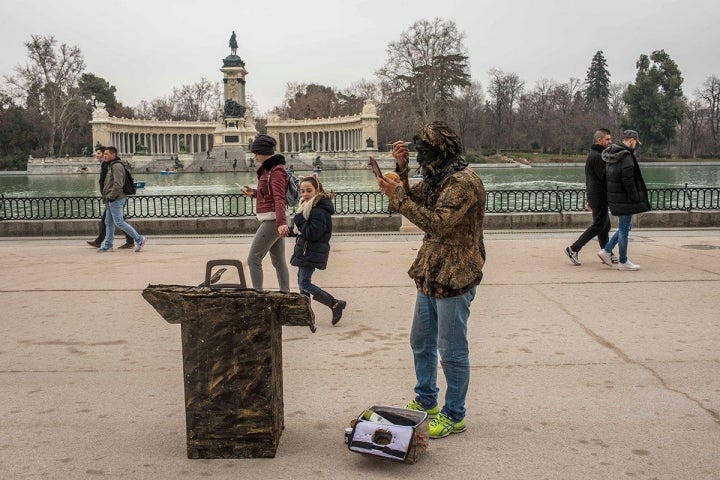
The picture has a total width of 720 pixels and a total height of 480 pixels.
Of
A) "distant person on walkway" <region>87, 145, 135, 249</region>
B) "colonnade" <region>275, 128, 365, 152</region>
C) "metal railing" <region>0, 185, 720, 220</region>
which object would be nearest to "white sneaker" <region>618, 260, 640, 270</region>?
"metal railing" <region>0, 185, 720, 220</region>

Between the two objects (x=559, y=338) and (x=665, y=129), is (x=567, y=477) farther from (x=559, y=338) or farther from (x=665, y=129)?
(x=665, y=129)

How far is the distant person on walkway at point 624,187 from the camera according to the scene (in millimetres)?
9586

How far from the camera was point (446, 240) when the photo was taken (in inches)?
164

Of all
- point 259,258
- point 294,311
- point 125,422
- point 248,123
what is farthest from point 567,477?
point 248,123

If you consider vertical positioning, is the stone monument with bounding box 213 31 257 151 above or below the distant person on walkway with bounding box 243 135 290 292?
above

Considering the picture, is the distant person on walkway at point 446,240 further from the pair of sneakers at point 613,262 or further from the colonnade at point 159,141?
the colonnade at point 159,141

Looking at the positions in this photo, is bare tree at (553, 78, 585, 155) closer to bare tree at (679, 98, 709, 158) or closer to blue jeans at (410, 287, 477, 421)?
bare tree at (679, 98, 709, 158)

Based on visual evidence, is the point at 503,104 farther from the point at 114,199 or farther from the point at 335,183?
the point at 114,199

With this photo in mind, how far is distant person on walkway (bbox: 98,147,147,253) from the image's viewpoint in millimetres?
12117

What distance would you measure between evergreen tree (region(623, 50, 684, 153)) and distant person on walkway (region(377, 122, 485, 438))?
291 feet

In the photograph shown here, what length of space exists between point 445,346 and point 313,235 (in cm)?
302

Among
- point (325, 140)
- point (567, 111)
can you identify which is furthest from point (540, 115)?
point (325, 140)

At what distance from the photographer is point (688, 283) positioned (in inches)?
344

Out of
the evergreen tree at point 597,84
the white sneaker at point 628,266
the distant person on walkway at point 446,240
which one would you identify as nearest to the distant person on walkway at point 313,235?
the distant person on walkway at point 446,240
